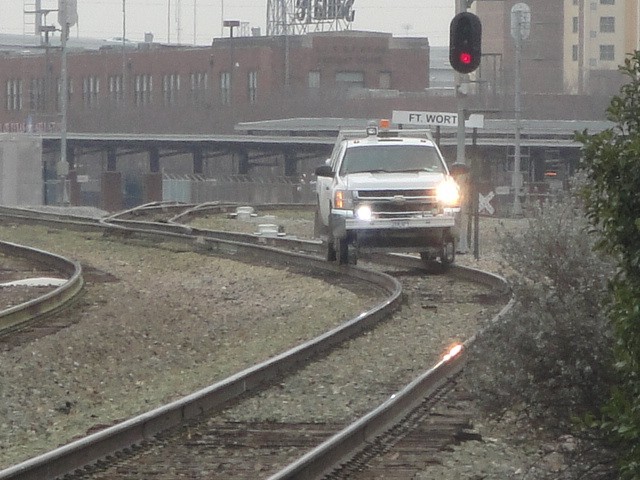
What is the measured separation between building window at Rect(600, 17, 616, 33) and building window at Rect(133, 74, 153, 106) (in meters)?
40.4

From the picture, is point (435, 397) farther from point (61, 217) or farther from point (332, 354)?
point (61, 217)

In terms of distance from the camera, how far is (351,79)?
99.8 meters

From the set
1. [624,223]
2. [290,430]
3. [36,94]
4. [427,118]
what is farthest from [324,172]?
[36,94]

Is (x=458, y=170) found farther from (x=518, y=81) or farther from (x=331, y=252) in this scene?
(x=518, y=81)

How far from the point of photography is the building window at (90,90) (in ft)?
343

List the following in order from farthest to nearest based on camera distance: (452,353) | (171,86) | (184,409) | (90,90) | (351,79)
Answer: (90,90) < (171,86) < (351,79) < (452,353) < (184,409)

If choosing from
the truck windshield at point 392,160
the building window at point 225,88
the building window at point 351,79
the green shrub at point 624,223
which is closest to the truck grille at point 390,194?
the truck windshield at point 392,160

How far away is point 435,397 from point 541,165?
183 feet

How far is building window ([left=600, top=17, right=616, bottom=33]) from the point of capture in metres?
121

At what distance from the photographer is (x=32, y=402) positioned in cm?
1120

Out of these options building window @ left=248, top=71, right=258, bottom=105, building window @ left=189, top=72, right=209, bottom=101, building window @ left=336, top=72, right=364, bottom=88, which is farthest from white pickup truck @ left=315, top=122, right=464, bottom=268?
building window @ left=189, top=72, right=209, bottom=101

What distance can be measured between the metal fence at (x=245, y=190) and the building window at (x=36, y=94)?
34796mm

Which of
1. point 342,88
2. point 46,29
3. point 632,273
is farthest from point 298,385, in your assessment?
point 342,88

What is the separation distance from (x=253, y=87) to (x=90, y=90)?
14350 mm
